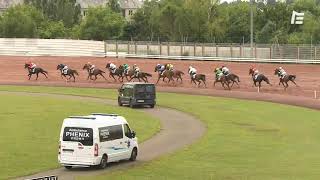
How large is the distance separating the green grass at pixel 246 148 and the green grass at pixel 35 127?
3634 millimetres

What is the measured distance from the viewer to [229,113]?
2040 inches

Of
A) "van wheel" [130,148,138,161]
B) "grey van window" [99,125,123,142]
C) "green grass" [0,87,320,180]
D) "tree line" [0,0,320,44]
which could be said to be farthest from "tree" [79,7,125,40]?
"grey van window" [99,125,123,142]

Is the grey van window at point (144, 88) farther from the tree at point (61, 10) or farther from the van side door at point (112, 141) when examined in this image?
the tree at point (61, 10)

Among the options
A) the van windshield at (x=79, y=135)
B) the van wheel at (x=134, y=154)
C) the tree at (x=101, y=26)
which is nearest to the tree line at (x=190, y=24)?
the tree at (x=101, y=26)

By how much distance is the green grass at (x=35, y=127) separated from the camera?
29766mm

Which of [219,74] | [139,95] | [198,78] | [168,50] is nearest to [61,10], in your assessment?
[168,50]

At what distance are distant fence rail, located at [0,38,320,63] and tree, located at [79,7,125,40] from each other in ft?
104

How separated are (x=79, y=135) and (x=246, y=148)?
973 cm

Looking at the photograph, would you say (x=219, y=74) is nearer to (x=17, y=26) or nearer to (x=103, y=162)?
(x=103, y=162)

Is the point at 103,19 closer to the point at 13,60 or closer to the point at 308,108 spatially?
the point at 13,60

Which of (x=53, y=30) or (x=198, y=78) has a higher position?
(x=53, y=30)

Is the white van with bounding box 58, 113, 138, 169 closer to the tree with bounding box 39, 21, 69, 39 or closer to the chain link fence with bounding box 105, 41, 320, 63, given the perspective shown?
the chain link fence with bounding box 105, 41, 320, 63

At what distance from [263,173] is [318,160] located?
4699 mm

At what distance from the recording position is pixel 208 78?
267ft
